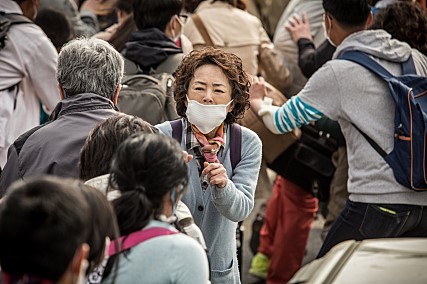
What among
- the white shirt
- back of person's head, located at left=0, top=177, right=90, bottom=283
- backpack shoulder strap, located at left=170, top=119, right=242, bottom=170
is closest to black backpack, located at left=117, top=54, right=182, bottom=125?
the white shirt

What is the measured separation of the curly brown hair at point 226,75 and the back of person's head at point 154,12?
5.57 ft

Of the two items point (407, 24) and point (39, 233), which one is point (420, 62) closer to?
point (407, 24)

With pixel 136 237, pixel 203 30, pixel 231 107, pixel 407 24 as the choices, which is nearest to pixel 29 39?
pixel 203 30

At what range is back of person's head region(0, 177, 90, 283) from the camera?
2.79m

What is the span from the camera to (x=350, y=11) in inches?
227

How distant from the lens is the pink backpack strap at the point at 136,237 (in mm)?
3336

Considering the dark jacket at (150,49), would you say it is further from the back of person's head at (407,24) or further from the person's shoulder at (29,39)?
the back of person's head at (407,24)

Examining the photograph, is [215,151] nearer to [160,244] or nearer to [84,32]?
[160,244]

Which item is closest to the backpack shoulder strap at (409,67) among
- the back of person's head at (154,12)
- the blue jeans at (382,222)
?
the blue jeans at (382,222)

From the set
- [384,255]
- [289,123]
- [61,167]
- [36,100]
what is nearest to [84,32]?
[36,100]

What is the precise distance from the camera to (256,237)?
8.26 m

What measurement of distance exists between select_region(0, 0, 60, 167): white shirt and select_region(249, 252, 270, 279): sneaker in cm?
231

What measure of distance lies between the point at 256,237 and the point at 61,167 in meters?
4.17

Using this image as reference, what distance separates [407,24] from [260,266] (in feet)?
8.46
